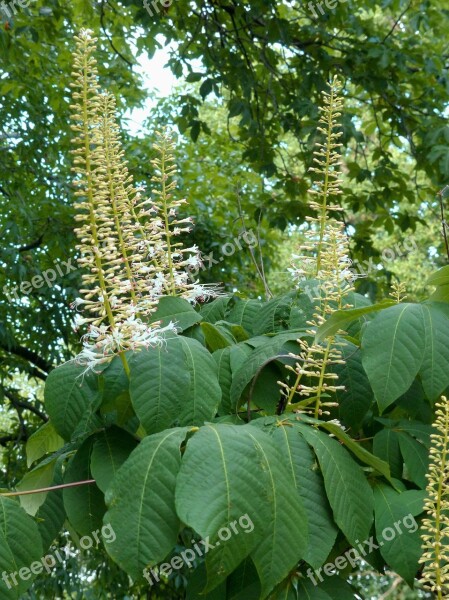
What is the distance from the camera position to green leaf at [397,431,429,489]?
6.24 feet

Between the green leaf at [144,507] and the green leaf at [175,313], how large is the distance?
502 mm

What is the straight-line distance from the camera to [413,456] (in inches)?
75.5

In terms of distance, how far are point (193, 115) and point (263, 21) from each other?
3.67ft

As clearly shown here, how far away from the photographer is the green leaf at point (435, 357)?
1788 mm

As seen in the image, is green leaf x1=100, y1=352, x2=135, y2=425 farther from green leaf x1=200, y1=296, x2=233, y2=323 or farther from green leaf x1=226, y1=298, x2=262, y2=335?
green leaf x1=226, y1=298, x2=262, y2=335

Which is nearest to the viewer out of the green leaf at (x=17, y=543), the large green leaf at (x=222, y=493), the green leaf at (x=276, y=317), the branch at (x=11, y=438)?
the large green leaf at (x=222, y=493)

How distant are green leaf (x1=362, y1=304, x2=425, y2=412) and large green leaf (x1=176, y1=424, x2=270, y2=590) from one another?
372mm

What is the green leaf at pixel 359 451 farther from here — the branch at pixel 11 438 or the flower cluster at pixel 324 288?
the branch at pixel 11 438

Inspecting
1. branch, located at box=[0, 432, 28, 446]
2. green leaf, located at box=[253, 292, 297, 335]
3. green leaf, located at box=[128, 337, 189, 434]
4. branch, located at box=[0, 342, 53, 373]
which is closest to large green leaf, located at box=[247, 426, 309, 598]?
green leaf, located at box=[128, 337, 189, 434]

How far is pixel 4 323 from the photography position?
6707mm

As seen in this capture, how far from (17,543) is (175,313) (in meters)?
0.68

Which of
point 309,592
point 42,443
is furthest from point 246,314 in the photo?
point 309,592

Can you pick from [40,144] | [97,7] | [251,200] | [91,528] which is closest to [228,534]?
[91,528]

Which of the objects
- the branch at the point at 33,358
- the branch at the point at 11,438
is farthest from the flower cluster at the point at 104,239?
the branch at the point at 11,438
